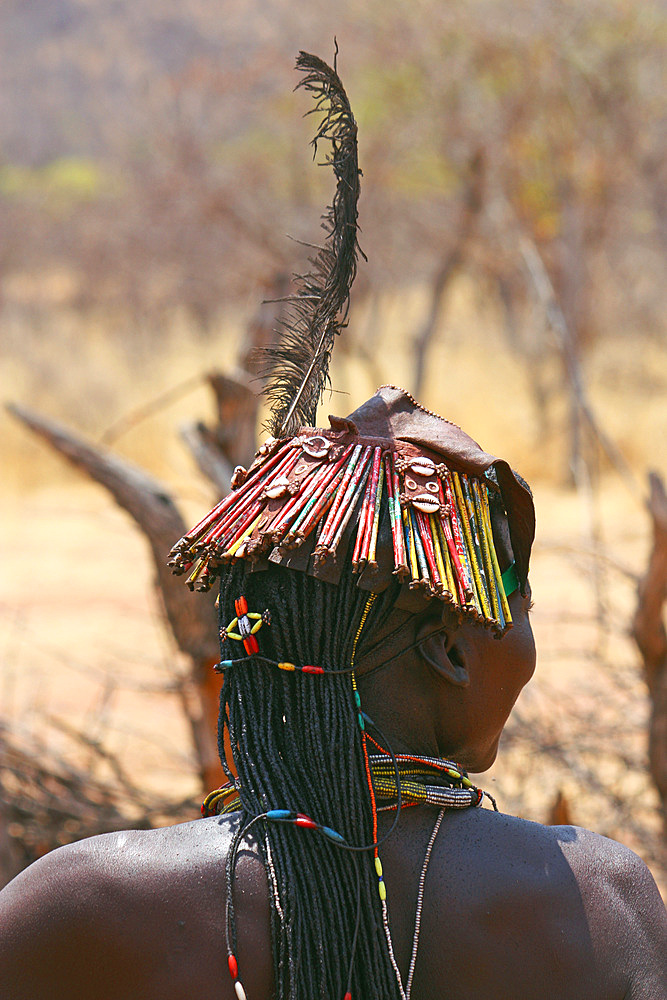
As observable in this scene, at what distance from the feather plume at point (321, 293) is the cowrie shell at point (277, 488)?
0.79 ft

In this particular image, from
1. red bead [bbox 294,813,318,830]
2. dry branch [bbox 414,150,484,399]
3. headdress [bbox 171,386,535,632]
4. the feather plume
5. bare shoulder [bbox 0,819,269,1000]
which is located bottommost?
bare shoulder [bbox 0,819,269,1000]

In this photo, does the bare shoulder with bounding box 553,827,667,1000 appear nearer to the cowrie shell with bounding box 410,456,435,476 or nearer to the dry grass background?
the cowrie shell with bounding box 410,456,435,476

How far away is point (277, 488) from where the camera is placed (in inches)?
62.0

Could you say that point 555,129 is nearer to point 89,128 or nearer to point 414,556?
point 414,556

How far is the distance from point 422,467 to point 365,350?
7.25m

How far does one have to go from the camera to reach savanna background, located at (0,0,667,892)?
4.03 m

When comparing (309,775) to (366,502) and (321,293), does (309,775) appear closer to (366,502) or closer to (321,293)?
(366,502)

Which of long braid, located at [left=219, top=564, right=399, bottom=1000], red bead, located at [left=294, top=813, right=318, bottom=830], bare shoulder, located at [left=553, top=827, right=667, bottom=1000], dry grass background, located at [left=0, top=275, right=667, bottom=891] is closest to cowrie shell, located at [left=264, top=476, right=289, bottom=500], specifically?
long braid, located at [left=219, top=564, right=399, bottom=1000]

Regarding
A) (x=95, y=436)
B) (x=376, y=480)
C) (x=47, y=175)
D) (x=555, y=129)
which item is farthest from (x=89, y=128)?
(x=376, y=480)

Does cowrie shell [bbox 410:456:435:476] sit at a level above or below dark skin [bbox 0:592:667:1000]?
above

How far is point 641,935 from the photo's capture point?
4.72ft

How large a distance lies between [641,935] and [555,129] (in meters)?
12.0

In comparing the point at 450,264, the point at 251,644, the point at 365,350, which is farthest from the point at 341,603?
the point at 450,264

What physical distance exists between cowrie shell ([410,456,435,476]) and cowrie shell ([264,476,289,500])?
0.17 meters
